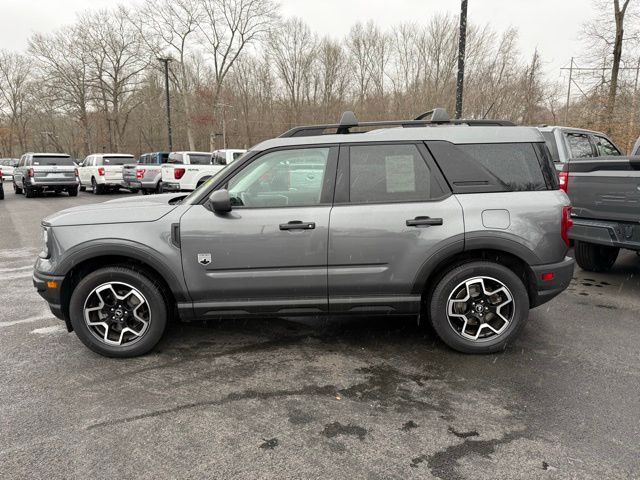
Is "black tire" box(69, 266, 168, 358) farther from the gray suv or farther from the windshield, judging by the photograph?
the windshield

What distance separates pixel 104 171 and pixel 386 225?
Result: 20103 millimetres

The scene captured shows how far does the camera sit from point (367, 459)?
245cm

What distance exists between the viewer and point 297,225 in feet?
11.6

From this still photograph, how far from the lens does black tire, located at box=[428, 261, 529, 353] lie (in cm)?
368

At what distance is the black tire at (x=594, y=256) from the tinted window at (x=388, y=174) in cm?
407

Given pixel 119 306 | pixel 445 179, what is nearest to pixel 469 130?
pixel 445 179

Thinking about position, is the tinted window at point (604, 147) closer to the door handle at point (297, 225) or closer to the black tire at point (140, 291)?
the door handle at point (297, 225)

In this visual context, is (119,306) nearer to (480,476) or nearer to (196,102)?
(480,476)

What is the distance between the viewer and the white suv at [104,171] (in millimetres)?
20531

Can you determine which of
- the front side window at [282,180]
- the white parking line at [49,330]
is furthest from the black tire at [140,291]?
the front side window at [282,180]

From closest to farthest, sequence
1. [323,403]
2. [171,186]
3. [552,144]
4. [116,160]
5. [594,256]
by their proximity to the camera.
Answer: [323,403] < [594,256] < [552,144] < [171,186] < [116,160]

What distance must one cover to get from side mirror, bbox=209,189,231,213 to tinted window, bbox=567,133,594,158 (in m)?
6.62

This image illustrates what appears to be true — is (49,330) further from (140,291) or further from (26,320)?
(140,291)

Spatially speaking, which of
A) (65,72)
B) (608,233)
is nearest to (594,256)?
(608,233)
